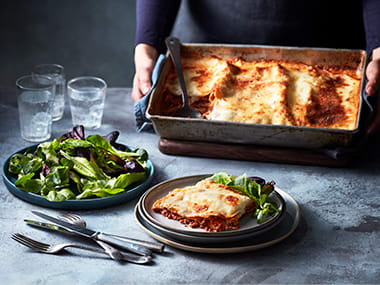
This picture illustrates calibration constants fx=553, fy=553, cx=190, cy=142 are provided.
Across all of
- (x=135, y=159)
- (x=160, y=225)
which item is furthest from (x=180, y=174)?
(x=160, y=225)

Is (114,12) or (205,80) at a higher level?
(205,80)

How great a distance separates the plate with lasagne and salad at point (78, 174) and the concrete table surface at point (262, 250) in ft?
0.12

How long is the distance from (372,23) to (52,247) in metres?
1.61

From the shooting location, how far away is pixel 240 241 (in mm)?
1404

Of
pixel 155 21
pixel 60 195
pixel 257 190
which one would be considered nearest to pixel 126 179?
pixel 60 195

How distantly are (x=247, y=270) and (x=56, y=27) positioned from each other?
3.60m

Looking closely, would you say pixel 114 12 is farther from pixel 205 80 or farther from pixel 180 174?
pixel 180 174

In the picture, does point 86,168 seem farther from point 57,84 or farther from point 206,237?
point 57,84

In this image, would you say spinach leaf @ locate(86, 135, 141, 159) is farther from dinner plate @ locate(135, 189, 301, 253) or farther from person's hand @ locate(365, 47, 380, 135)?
person's hand @ locate(365, 47, 380, 135)

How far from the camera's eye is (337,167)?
187 centimetres

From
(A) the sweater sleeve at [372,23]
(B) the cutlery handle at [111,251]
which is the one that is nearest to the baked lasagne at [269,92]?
(A) the sweater sleeve at [372,23]

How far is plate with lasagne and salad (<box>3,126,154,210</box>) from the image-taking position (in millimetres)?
1592

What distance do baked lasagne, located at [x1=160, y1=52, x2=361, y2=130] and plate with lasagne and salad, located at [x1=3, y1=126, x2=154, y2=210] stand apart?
0.36m

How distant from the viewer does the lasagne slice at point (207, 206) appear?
1384mm
